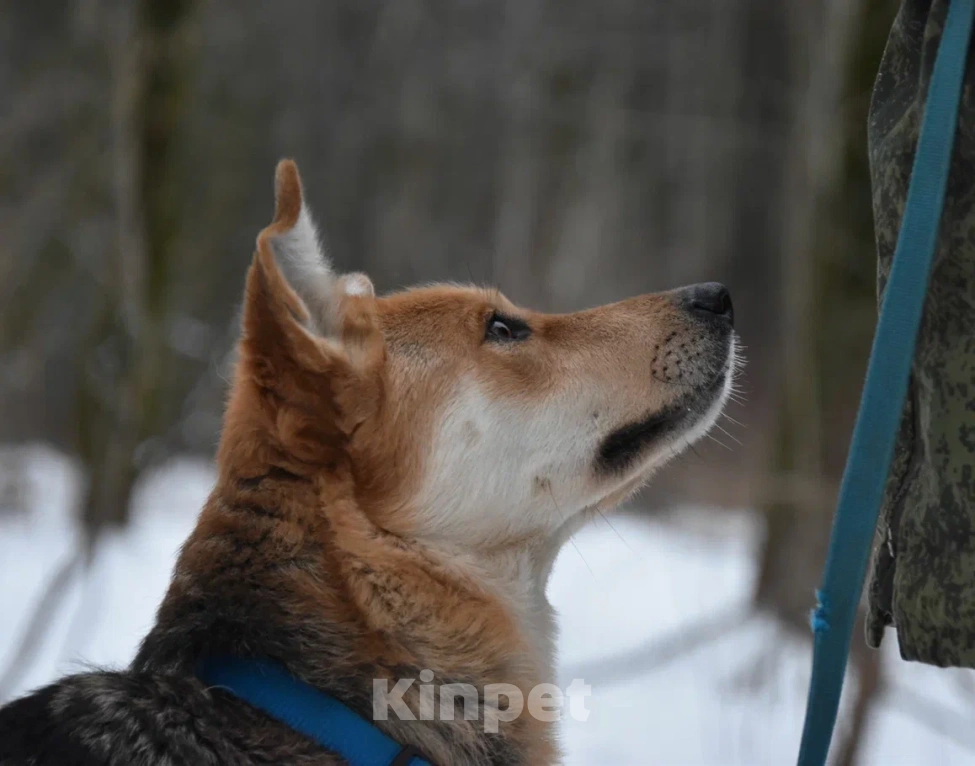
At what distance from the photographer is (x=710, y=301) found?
3.08 m

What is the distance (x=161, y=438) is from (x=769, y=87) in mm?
12472

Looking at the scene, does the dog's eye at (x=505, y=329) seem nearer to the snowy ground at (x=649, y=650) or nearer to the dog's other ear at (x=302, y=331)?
the dog's other ear at (x=302, y=331)

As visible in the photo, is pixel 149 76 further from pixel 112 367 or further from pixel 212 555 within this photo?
pixel 212 555

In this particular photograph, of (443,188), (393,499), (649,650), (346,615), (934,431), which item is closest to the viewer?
(934,431)

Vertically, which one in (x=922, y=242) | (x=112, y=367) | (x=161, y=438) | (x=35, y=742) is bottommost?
(x=161, y=438)

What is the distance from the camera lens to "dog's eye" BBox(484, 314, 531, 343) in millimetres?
3094

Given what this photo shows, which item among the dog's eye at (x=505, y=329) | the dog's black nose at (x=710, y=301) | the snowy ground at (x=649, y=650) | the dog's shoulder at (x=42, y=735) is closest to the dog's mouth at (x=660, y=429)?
the dog's black nose at (x=710, y=301)

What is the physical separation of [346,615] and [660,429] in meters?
1.09

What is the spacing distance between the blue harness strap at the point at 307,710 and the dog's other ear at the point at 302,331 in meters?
0.62

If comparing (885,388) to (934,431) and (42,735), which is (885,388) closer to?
(934,431)

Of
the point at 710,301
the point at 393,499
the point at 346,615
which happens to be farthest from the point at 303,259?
the point at 710,301

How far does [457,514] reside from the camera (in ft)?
9.16

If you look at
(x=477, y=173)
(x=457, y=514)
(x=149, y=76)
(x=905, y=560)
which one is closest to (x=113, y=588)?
(x=149, y=76)

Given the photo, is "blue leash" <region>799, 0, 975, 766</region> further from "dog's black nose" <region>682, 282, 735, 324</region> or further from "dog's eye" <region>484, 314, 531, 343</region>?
"dog's eye" <region>484, 314, 531, 343</region>
